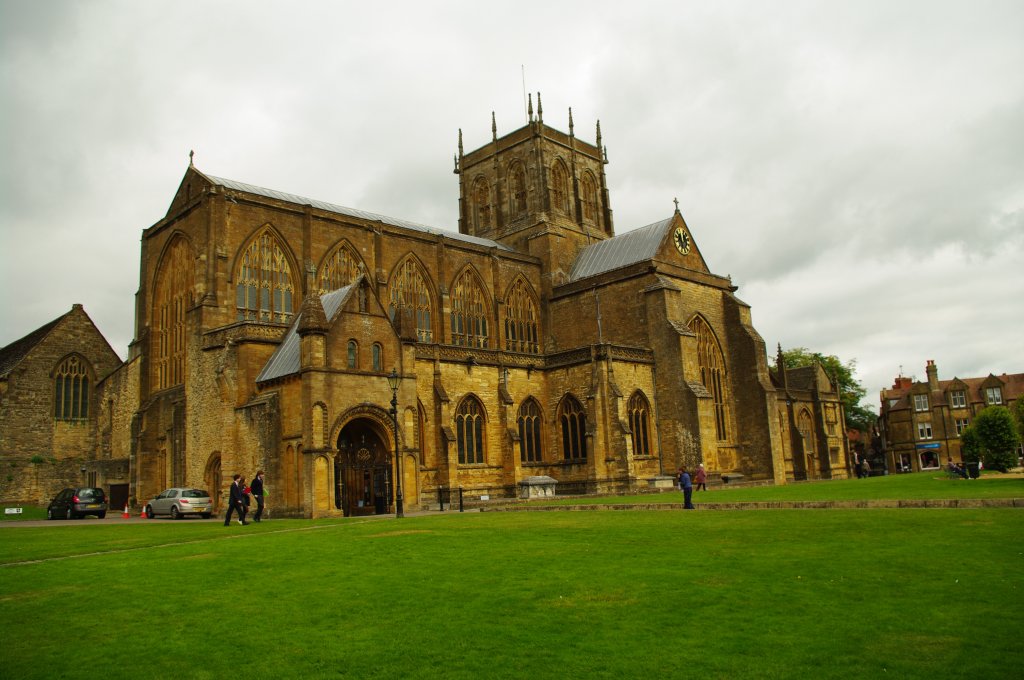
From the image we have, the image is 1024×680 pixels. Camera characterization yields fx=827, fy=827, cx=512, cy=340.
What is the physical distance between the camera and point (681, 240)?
49.9 metres

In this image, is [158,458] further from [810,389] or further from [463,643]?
[810,389]

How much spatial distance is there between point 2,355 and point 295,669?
50.6m

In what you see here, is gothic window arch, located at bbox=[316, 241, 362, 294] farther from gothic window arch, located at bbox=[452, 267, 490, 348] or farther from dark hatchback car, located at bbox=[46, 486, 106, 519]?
dark hatchback car, located at bbox=[46, 486, 106, 519]

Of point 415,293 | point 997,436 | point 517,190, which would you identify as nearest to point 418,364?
point 415,293

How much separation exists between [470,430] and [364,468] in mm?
8246

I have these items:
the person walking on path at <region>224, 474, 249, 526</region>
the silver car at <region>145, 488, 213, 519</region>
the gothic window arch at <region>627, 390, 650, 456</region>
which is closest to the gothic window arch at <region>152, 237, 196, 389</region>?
the silver car at <region>145, 488, 213, 519</region>

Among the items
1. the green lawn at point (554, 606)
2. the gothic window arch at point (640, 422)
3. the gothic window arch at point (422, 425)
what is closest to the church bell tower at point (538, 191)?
the gothic window arch at point (640, 422)

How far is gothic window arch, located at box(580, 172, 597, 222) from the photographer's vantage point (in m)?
61.2

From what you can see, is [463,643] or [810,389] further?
[810,389]

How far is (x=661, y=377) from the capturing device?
44656mm

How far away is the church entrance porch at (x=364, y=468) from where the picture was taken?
32.1 meters

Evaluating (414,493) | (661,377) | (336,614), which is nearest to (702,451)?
(661,377)

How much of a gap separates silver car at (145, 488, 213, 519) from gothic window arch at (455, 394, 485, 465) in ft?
37.8

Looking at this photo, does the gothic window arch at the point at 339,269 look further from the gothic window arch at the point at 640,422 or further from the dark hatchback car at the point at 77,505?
the gothic window arch at the point at 640,422
